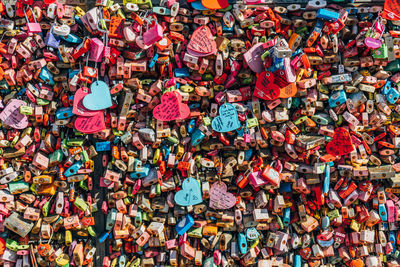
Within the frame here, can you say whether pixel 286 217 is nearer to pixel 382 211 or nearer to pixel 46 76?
pixel 382 211

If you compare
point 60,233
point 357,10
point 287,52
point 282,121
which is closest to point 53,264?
point 60,233

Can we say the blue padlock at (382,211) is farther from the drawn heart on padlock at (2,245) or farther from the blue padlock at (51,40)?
the drawn heart on padlock at (2,245)

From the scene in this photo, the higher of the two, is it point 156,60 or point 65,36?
point 65,36

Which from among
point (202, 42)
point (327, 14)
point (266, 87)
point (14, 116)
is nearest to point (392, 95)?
point (327, 14)

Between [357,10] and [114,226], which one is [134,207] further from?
[357,10]

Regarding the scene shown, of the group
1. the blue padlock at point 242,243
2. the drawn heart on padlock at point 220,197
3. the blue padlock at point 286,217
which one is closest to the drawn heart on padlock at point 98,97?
the drawn heart on padlock at point 220,197

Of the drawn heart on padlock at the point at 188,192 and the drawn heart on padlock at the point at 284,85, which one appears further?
the drawn heart on padlock at the point at 188,192

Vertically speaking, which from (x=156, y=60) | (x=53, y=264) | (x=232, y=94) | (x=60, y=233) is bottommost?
(x=53, y=264)
